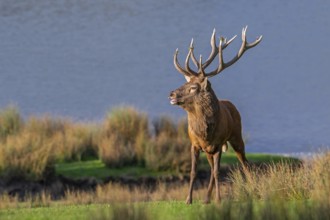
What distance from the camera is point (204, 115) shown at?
39.2 feet

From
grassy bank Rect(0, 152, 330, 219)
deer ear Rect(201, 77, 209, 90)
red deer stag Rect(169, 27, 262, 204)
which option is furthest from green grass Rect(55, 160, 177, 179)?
deer ear Rect(201, 77, 209, 90)

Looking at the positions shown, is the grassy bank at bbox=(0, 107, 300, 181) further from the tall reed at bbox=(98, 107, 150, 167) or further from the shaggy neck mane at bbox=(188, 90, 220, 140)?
the shaggy neck mane at bbox=(188, 90, 220, 140)

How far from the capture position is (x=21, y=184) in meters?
21.2

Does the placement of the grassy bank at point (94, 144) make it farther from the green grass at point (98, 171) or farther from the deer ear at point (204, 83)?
the deer ear at point (204, 83)

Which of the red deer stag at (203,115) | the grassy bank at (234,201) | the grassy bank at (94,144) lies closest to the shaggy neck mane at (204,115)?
the red deer stag at (203,115)

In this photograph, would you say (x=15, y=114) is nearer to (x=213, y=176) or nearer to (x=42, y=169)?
(x=42, y=169)

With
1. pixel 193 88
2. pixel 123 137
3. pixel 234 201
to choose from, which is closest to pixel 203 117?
pixel 193 88

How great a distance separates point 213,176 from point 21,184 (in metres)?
9.55

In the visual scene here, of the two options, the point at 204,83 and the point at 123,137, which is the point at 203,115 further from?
the point at 123,137

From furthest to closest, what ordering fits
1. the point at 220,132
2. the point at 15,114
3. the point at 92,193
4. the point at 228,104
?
1. the point at 15,114
2. the point at 92,193
3. the point at 228,104
4. the point at 220,132

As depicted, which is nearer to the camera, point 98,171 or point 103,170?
point 98,171

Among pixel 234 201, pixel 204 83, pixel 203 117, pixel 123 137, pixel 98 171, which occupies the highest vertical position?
pixel 204 83

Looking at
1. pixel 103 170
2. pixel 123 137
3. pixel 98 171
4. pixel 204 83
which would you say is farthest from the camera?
pixel 123 137

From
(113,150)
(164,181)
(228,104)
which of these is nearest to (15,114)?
(113,150)
